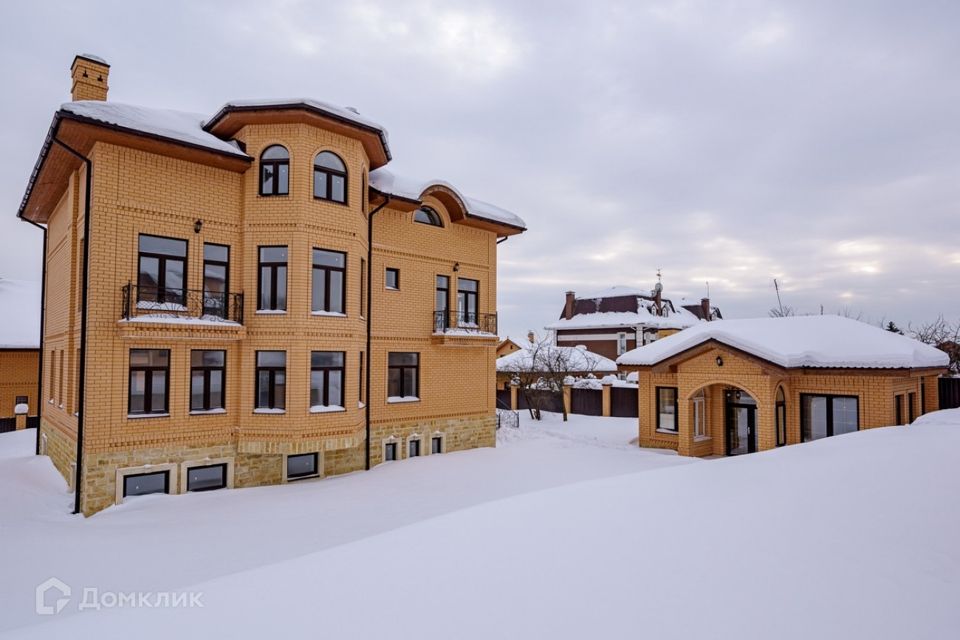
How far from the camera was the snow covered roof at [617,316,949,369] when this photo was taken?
48.9ft

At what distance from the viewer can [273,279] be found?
40.4ft

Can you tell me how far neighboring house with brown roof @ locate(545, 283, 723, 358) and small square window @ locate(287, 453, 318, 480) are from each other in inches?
1306

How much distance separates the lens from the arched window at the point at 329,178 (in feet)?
41.0

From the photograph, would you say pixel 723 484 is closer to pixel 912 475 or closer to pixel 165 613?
pixel 912 475

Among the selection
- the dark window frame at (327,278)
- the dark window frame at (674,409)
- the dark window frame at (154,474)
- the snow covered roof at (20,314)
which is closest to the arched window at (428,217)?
the dark window frame at (327,278)

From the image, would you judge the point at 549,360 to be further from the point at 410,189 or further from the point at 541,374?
the point at 410,189

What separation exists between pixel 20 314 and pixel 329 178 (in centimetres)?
1919

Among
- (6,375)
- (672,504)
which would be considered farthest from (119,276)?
(6,375)

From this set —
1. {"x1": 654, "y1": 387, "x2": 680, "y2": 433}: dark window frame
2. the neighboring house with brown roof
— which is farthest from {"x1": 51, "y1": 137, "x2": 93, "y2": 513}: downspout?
the neighboring house with brown roof

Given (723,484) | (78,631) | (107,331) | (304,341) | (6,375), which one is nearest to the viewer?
(78,631)

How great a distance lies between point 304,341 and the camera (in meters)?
12.1

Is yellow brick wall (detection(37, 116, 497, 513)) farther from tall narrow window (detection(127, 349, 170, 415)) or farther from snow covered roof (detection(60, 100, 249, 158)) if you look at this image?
snow covered roof (detection(60, 100, 249, 158))

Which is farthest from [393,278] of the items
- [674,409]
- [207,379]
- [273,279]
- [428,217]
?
[674,409]

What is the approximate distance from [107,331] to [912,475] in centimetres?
1343
